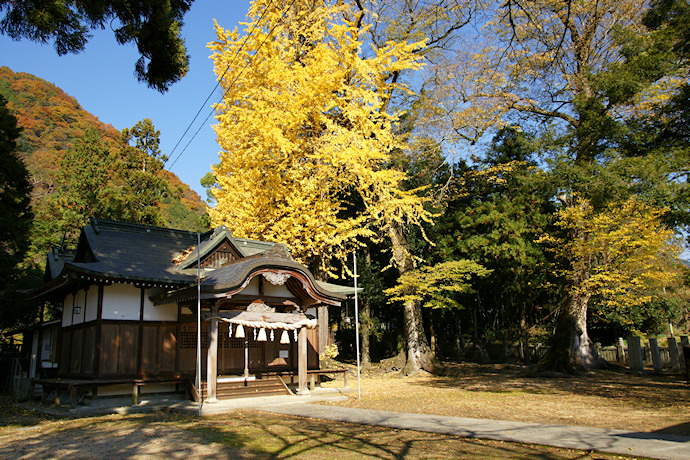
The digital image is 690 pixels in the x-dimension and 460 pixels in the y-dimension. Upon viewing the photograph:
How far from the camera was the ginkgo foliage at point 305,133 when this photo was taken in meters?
18.3

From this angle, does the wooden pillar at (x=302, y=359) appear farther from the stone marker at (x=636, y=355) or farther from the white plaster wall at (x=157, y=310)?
the stone marker at (x=636, y=355)

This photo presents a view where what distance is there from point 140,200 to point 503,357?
85.0ft

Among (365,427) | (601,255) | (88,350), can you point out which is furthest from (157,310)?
(601,255)

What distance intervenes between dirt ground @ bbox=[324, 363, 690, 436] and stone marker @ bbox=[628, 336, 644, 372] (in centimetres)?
47

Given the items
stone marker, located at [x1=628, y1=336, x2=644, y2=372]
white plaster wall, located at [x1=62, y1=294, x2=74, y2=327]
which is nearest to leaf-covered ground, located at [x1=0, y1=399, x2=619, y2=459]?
white plaster wall, located at [x1=62, y1=294, x2=74, y2=327]

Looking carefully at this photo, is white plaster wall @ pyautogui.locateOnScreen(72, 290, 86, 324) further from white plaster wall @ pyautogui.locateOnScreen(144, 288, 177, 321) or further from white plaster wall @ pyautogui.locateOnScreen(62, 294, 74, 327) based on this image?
white plaster wall @ pyautogui.locateOnScreen(144, 288, 177, 321)

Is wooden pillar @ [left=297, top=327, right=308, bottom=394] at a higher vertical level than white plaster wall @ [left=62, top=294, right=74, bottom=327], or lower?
lower

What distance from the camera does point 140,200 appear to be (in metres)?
30.5

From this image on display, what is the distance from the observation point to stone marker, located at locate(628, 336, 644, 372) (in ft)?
64.2

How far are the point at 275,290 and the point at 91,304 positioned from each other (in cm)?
568

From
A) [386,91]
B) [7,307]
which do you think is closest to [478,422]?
[386,91]

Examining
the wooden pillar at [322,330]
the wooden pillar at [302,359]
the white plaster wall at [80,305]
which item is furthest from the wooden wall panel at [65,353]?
Answer: the wooden pillar at [322,330]

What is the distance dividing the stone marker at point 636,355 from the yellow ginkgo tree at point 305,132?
9174 millimetres

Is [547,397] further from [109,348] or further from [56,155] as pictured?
[56,155]
